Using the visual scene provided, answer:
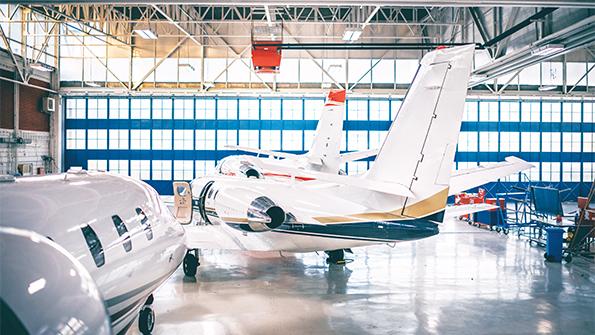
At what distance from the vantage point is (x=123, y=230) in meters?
5.60

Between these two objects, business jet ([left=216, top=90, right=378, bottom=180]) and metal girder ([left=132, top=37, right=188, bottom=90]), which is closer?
business jet ([left=216, top=90, right=378, bottom=180])

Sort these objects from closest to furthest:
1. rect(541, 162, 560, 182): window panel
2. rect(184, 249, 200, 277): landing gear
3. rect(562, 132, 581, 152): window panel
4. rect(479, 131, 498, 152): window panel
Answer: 1. rect(184, 249, 200, 277): landing gear
2. rect(479, 131, 498, 152): window panel
3. rect(562, 132, 581, 152): window panel
4. rect(541, 162, 560, 182): window panel

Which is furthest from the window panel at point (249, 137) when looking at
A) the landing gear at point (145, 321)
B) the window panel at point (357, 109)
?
the landing gear at point (145, 321)

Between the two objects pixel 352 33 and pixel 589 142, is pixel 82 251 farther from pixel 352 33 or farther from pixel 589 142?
pixel 589 142

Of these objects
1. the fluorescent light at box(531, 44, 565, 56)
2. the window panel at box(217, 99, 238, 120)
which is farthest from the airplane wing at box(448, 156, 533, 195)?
the window panel at box(217, 99, 238, 120)

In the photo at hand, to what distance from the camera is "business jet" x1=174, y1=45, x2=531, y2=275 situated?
821cm

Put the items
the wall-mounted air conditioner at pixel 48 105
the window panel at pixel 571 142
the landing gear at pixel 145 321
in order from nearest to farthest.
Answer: the landing gear at pixel 145 321, the wall-mounted air conditioner at pixel 48 105, the window panel at pixel 571 142

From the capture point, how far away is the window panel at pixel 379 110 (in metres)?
29.3

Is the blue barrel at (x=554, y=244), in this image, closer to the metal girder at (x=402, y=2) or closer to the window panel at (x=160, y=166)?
the metal girder at (x=402, y=2)

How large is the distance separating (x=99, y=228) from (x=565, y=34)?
12.8 meters

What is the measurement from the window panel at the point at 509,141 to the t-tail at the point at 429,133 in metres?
23.3

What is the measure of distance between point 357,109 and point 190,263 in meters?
20.1

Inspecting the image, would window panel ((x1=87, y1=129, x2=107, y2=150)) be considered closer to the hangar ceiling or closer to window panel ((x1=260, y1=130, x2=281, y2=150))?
the hangar ceiling

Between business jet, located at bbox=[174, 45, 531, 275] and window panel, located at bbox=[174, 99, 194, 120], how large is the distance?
1921 cm
